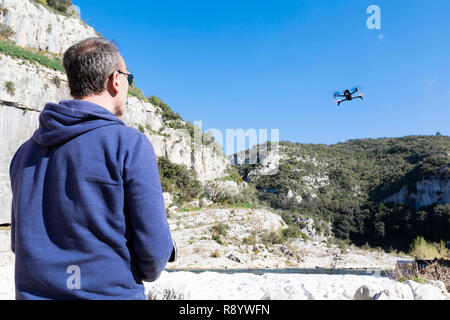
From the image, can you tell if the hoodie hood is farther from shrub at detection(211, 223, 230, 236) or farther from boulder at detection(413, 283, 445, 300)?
shrub at detection(211, 223, 230, 236)

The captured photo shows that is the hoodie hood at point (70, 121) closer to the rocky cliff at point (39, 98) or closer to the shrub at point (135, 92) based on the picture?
the rocky cliff at point (39, 98)

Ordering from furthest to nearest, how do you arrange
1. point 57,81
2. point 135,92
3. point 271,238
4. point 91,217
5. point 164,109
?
point 164,109, point 135,92, point 271,238, point 57,81, point 91,217

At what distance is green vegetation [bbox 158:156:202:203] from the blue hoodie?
25.3 m

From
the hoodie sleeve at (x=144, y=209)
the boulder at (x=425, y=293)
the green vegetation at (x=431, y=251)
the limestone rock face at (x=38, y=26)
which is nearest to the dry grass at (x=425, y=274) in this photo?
the boulder at (x=425, y=293)

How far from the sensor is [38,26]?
2166 cm

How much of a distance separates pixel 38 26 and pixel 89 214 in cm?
2613

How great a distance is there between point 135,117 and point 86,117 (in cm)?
2682

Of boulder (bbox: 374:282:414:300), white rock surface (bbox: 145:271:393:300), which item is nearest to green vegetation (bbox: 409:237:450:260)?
white rock surface (bbox: 145:271:393:300)

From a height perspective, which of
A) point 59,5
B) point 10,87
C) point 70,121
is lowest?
point 70,121

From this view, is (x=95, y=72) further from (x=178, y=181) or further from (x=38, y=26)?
(x=178, y=181)

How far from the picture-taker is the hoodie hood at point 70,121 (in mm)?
969

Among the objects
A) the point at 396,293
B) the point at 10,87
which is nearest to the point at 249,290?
the point at 396,293
